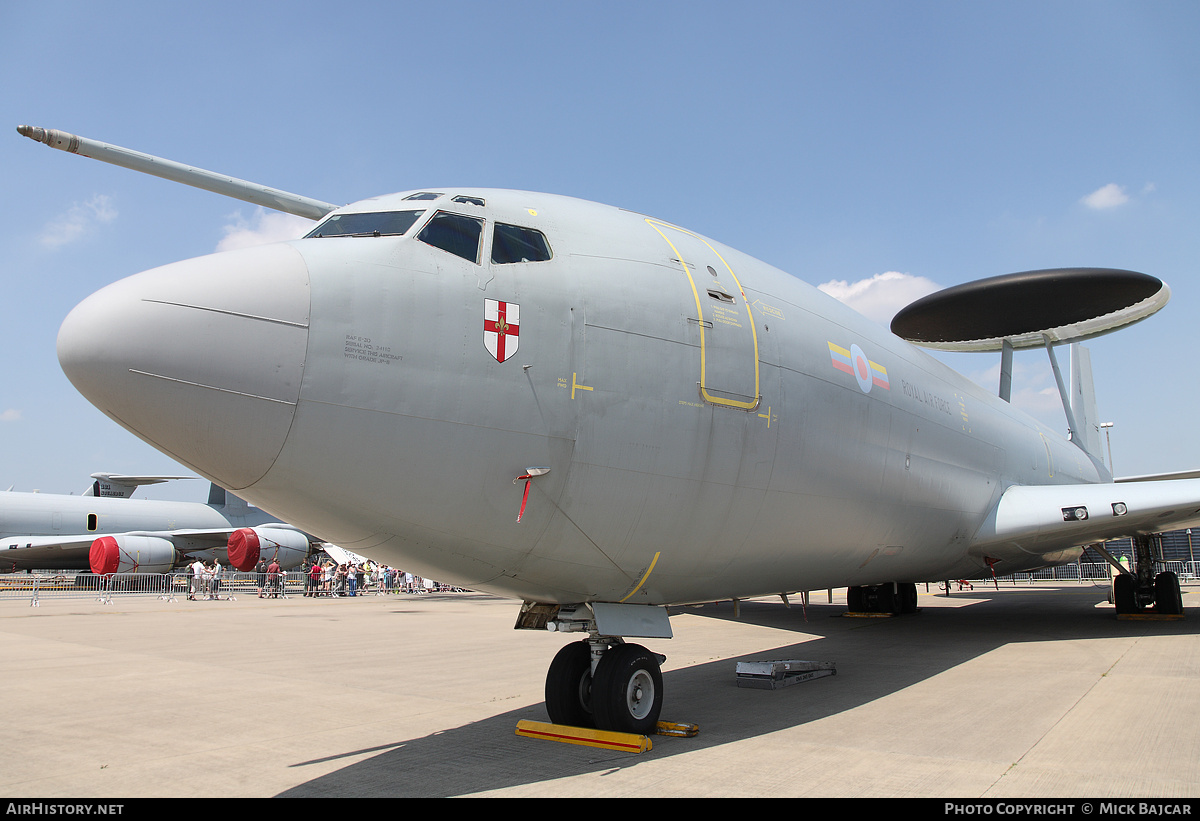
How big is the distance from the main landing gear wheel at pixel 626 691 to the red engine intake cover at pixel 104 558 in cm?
3470

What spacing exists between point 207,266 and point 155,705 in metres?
6.14

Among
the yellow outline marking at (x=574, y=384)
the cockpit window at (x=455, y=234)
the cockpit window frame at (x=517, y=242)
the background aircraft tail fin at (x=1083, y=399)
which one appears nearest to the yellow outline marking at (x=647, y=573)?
the yellow outline marking at (x=574, y=384)

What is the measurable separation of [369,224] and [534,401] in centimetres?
181

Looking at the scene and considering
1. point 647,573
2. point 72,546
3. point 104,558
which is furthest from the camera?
point 72,546

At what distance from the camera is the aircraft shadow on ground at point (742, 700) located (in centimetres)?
539

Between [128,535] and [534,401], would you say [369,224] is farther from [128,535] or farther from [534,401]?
[128,535]

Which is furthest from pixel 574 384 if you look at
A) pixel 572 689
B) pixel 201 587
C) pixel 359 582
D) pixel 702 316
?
pixel 359 582

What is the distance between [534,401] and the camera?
5.45 m

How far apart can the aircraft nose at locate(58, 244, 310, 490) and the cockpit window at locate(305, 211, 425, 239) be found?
92 centimetres

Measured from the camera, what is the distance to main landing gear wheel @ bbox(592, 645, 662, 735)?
6.14m

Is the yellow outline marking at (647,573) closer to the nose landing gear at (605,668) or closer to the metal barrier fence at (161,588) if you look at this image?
the nose landing gear at (605,668)

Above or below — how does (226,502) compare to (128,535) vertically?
above

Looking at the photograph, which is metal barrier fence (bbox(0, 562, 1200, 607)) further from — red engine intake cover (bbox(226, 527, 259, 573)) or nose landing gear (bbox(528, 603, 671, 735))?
nose landing gear (bbox(528, 603, 671, 735))

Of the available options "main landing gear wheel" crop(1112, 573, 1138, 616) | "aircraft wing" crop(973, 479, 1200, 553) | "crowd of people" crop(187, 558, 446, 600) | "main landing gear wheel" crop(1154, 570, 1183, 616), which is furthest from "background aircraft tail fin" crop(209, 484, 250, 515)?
"main landing gear wheel" crop(1154, 570, 1183, 616)
